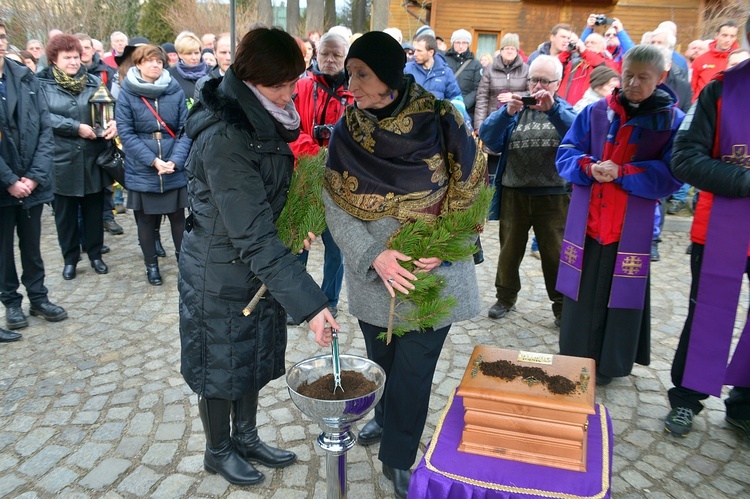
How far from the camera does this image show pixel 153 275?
5715mm

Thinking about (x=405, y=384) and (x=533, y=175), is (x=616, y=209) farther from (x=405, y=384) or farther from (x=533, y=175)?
(x=405, y=384)

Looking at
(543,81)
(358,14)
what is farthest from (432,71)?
(358,14)

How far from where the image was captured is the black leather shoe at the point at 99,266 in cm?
599

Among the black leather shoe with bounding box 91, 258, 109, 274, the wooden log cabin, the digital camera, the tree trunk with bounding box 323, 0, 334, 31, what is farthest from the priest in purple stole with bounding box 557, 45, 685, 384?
the tree trunk with bounding box 323, 0, 334, 31

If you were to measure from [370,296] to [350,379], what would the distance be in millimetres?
488

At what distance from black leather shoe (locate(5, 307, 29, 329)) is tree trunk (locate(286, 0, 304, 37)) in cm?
838

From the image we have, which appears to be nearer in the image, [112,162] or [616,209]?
[616,209]

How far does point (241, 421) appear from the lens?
10.0 ft

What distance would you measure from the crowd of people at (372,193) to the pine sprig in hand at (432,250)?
0.18 feet

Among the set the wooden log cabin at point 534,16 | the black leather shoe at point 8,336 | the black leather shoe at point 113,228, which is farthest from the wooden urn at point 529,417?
the wooden log cabin at point 534,16

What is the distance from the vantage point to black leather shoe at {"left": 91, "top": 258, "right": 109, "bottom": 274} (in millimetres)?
5992

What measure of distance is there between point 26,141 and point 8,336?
5.03 feet

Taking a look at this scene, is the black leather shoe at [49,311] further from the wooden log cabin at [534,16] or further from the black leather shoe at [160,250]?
the wooden log cabin at [534,16]

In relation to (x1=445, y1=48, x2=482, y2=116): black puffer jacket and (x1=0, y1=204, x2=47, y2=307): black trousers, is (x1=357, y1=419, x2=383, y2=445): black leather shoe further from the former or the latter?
(x1=445, y1=48, x2=482, y2=116): black puffer jacket
